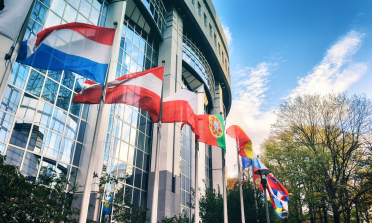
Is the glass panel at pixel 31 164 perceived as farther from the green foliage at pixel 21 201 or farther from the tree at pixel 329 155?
the tree at pixel 329 155

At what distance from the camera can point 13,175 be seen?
24.6 ft

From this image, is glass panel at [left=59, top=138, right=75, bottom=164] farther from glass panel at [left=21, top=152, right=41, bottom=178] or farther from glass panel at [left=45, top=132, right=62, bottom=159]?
glass panel at [left=21, top=152, right=41, bottom=178]

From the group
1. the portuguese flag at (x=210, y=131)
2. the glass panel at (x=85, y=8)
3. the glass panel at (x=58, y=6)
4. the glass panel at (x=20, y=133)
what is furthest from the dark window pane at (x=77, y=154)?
the glass panel at (x=85, y=8)

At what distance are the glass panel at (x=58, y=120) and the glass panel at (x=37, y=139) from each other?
77 centimetres

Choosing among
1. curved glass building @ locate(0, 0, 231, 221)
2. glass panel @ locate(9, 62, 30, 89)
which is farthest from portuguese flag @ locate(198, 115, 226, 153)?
glass panel @ locate(9, 62, 30, 89)

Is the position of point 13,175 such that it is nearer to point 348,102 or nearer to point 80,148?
point 80,148

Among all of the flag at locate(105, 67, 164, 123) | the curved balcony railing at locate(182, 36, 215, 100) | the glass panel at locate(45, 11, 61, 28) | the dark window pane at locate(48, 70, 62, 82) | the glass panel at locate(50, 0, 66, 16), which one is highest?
the curved balcony railing at locate(182, 36, 215, 100)

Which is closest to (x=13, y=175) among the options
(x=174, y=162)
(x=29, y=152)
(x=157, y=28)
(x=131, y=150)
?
(x=29, y=152)

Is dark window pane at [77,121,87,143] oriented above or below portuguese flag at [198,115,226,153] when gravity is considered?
above

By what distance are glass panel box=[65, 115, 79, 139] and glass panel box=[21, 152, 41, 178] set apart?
2.65 m

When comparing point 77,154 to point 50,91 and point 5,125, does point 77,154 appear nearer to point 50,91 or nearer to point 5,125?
point 50,91

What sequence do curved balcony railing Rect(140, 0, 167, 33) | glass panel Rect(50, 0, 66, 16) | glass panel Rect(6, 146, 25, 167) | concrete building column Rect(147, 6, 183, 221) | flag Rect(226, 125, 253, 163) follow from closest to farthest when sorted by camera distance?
glass panel Rect(6, 146, 25, 167) < glass panel Rect(50, 0, 66, 16) < flag Rect(226, 125, 253, 163) < concrete building column Rect(147, 6, 183, 221) < curved balcony railing Rect(140, 0, 167, 33)

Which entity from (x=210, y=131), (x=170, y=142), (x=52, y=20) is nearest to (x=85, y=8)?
(x=52, y=20)

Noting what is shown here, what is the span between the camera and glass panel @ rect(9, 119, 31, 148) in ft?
42.9
